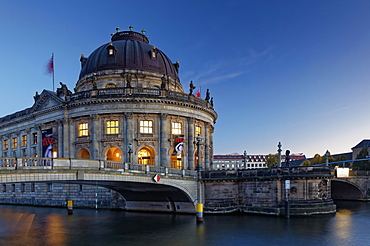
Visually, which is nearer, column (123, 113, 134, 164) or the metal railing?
column (123, 113, 134, 164)

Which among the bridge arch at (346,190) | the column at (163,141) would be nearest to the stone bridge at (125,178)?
the column at (163,141)

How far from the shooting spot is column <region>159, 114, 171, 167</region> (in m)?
51.2

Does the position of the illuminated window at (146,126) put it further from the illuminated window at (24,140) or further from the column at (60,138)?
the illuminated window at (24,140)

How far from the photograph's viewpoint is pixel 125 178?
1364 inches

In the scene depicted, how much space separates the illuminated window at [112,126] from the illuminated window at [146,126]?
11.6 ft

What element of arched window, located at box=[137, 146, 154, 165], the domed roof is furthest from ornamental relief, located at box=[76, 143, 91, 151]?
the domed roof

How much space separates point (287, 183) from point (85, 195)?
2953cm

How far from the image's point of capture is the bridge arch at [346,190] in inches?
2769

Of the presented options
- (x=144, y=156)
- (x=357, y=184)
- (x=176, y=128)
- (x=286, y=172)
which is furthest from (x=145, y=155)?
(x=357, y=184)

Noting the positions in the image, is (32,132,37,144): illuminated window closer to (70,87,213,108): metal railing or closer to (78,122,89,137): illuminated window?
(78,122,89,137): illuminated window

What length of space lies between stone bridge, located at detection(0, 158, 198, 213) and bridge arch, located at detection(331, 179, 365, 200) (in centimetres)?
3870

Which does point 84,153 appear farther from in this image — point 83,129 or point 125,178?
point 125,178

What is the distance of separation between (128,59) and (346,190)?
51.0 meters

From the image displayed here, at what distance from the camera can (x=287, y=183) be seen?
3953 cm
